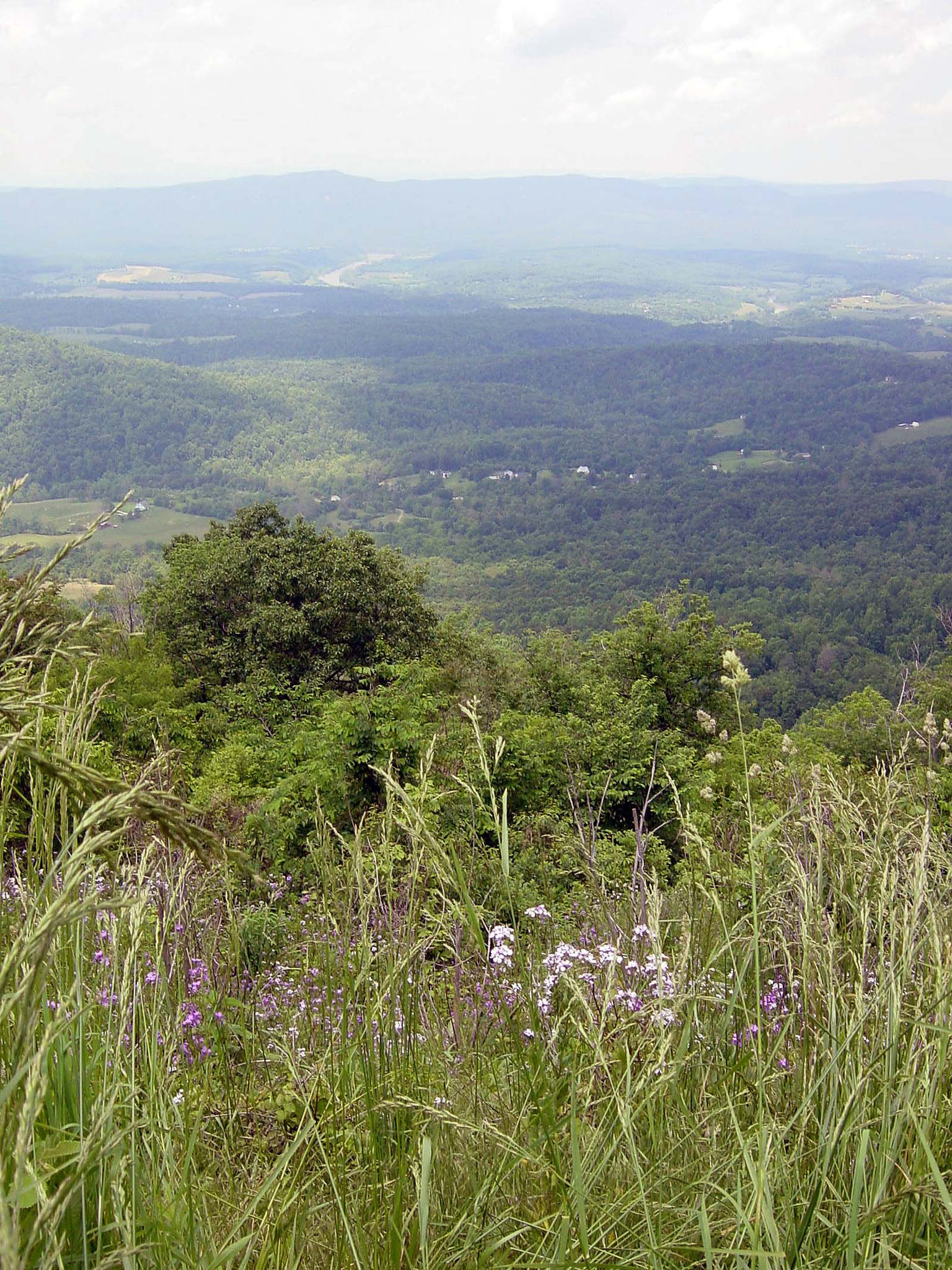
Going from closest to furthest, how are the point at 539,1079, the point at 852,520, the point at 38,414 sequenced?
the point at 539,1079 → the point at 852,520 → the point at 38,414

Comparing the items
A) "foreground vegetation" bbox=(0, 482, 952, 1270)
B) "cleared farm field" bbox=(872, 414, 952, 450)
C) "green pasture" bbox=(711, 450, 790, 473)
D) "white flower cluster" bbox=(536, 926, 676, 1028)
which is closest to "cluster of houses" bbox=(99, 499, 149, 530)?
"foreground vegetation" bbox=(0, 482, 952, 1270)

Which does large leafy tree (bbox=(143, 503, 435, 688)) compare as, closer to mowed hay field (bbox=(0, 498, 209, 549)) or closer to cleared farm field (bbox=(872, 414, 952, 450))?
mowed hay field (bbox=(0, 498, 209, 549))

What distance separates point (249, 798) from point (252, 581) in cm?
727

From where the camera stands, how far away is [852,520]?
285ft

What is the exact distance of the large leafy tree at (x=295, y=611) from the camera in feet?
48.7

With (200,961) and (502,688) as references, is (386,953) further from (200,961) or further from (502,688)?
(502,688)

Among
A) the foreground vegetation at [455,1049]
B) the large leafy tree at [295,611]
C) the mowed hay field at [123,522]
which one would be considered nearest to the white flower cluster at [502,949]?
the foreground vegetation at [455,1049]

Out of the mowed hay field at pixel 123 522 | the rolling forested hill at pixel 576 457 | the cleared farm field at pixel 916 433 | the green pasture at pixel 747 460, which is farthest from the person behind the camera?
the cleared farm field at pixel 916 433

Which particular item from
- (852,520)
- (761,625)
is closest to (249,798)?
(761,625)

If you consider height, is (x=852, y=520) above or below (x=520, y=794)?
below

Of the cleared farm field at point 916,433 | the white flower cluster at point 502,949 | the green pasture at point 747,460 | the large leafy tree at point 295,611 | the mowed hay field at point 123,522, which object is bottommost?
the mowed hay field at point 123,522

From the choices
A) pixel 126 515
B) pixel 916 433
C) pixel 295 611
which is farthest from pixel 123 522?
pixel 916 433

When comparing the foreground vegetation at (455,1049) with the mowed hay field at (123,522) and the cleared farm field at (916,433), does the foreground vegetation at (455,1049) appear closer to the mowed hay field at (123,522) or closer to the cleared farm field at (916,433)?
the mowed hay field at (123,522)

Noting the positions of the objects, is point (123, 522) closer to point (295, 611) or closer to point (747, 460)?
point (295, 611)
